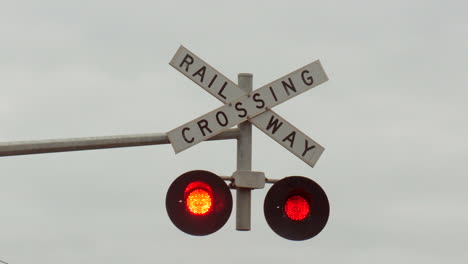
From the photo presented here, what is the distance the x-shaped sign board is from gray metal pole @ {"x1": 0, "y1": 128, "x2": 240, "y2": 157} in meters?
0.08

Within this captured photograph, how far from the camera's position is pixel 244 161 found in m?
10.4

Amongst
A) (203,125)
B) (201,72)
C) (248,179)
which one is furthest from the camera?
(201,72)

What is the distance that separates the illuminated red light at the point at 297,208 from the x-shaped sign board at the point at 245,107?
29cm

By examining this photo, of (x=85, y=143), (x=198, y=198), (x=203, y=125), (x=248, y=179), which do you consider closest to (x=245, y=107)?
(x=203, y=125)

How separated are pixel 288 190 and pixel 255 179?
0.93 ft

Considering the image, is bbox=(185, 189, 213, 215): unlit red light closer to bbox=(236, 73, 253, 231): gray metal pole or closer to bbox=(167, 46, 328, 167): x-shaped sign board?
bbox=(236, 73, 253, 231): gray metal pole

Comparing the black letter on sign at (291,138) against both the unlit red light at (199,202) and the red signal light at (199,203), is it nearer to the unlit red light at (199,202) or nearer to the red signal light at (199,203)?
the red signal light at (199,203)

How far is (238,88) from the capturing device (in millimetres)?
10555

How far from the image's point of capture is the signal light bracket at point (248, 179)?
10.3 m

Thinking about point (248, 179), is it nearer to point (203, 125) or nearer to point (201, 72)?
point (203, 125)

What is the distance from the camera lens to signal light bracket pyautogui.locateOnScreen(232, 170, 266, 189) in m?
10.3

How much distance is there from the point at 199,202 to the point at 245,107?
783mm

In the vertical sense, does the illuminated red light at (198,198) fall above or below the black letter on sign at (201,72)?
below

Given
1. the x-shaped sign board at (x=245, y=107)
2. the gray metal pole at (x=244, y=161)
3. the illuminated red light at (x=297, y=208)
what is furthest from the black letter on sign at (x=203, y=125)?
the illuminated red light at (x=297, y=208)
